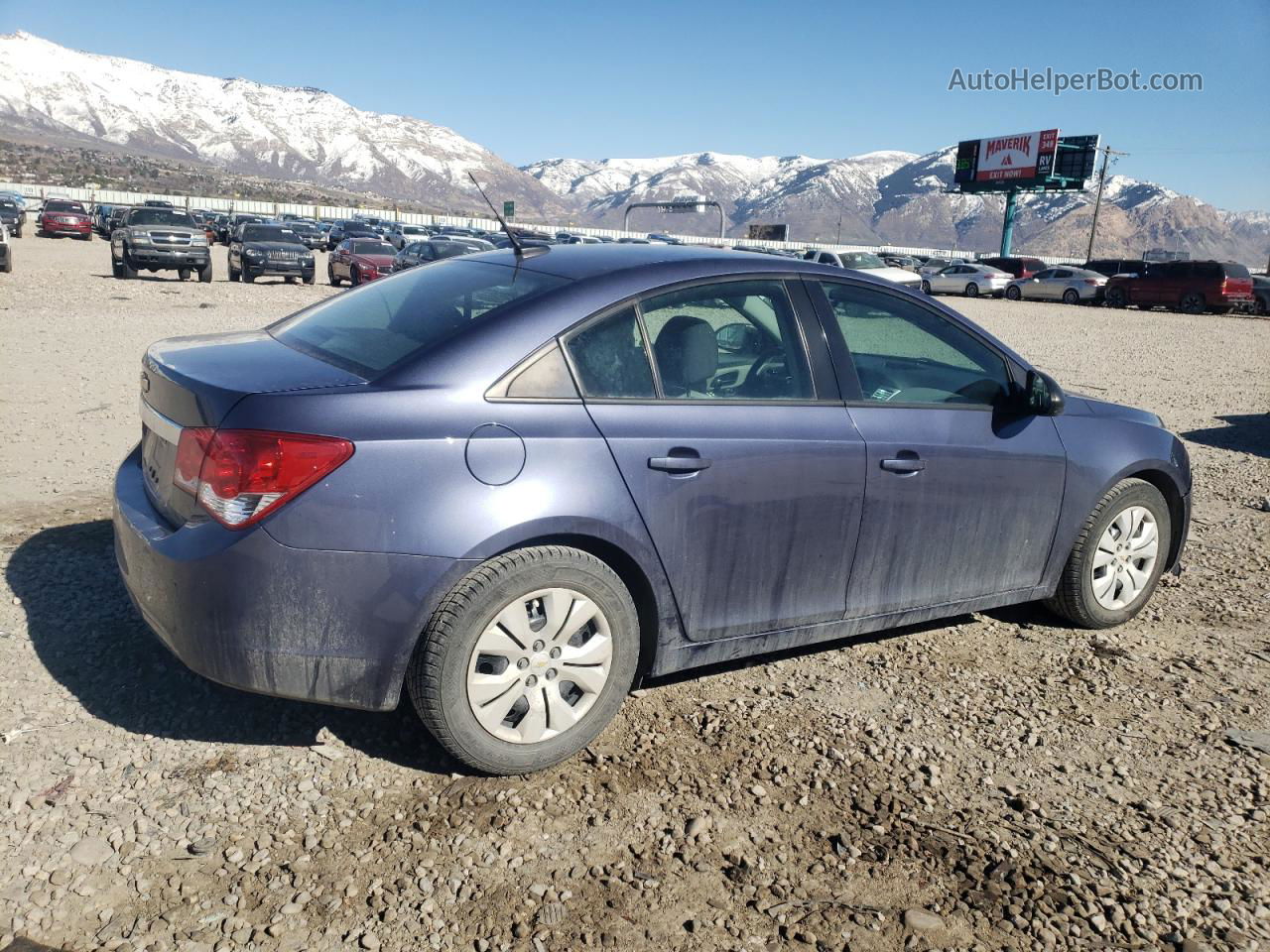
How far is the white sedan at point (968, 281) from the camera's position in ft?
138

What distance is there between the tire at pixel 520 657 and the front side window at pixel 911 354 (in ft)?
4.32

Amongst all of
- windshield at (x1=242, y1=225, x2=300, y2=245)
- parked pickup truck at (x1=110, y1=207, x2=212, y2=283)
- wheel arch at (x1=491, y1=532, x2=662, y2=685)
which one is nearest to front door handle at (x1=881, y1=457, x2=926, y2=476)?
wheel arch at (x1=491, y1=532, x2=662, y2=685)

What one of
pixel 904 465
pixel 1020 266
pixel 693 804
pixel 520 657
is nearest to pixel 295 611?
pixel 520 657

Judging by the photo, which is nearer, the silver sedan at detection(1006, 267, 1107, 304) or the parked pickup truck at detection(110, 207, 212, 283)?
the parked pickup truck at detection(110, 207, 212, 283)

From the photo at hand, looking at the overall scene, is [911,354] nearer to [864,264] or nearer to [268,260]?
[268,260]

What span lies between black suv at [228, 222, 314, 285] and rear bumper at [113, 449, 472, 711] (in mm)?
25384

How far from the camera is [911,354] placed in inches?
161

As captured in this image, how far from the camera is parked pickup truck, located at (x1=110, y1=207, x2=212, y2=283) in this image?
23844 mm

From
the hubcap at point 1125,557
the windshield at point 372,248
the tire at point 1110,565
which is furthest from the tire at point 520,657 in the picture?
the windshield at point 372,248

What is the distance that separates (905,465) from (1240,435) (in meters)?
8.10

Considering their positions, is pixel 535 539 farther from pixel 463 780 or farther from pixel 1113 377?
pixel 1113 377

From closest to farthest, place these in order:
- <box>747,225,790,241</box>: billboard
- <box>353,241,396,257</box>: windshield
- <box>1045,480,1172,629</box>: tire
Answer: <box>1045,480,1172,629</box>: tire < <box>353,241,396,257</box>: windshield < <box>747,225,790,241</box>: billboard

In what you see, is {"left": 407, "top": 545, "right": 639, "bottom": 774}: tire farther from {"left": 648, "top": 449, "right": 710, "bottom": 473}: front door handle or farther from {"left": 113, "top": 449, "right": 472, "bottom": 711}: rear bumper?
{"left": 648, "top": 449, "right": 710, "bottom": 473}: front door handle

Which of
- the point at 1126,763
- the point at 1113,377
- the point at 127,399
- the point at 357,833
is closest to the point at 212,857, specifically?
the point at 357,833
